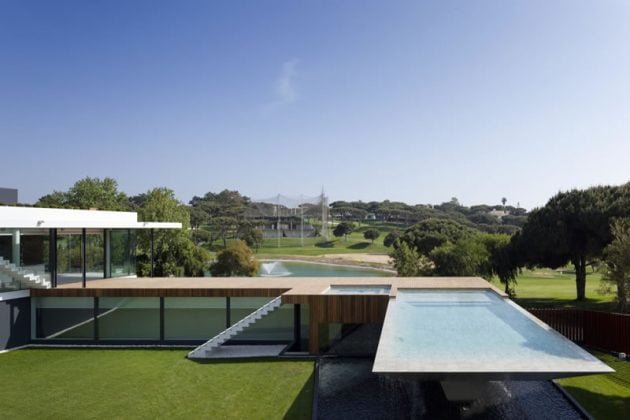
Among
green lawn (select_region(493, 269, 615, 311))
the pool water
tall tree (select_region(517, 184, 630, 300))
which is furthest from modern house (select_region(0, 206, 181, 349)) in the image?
tall tree (select_region(517, 184, 630, 300))

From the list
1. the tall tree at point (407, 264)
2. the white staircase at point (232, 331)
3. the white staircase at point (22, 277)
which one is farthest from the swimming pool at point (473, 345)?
the tall tree at point (407, 264)

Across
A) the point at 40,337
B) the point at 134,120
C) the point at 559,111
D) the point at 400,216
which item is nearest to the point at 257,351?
the point at 40,337

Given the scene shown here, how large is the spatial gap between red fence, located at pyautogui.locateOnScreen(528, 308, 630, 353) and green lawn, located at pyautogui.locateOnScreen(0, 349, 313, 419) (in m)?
7.64

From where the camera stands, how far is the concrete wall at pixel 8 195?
157 feet

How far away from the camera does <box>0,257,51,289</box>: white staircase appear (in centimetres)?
1608

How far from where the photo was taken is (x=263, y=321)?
16.2m

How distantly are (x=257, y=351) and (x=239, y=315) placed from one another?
1.58 metres

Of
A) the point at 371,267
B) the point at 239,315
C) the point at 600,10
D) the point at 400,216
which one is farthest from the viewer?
the point at 400,216

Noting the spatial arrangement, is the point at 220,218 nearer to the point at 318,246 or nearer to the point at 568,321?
the point at 318,246

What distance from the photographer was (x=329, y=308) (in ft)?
48.9

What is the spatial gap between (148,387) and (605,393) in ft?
32.4

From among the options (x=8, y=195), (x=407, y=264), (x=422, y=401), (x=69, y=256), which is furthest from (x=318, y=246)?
(x=422, y=401)

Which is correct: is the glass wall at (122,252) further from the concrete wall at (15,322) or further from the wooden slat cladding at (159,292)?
the concrete wall at (15,322)

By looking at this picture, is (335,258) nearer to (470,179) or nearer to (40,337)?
(470,179)
